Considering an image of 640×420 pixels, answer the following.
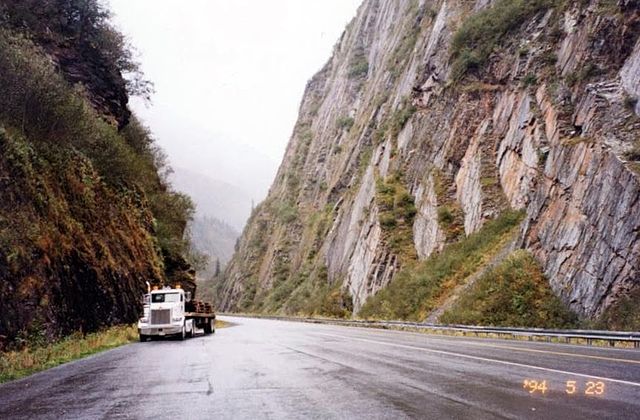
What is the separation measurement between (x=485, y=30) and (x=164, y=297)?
28226 mm

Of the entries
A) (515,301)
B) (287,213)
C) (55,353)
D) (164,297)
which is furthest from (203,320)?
(287,213)

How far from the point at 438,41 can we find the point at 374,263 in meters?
19.1

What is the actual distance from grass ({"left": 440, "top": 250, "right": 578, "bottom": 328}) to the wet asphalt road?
10485 millimetres

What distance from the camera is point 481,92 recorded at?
3906 centimetres

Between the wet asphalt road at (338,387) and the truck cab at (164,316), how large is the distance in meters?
10.7

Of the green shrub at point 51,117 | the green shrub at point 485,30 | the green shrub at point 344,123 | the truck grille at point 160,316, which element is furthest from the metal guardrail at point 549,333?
the green shrub at point 344,123

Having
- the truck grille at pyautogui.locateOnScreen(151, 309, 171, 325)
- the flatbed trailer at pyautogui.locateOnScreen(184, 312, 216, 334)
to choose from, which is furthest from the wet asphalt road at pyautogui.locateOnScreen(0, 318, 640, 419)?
the flatbed trailer at pyautogui.locateOnScreen(184, 312, 216, 334)

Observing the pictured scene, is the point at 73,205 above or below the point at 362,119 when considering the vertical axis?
below

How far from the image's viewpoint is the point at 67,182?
75.1 feet

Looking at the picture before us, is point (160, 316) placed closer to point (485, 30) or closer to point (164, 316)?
point (164, 316)

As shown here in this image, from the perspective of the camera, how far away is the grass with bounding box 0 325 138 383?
40.7 feet

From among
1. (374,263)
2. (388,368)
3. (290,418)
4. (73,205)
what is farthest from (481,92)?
(290,418)

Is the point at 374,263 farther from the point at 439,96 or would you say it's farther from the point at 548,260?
the point at 548,260

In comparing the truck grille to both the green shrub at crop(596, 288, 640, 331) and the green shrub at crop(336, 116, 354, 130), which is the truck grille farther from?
the green shrub at crop(336, 116, 354, 130)
